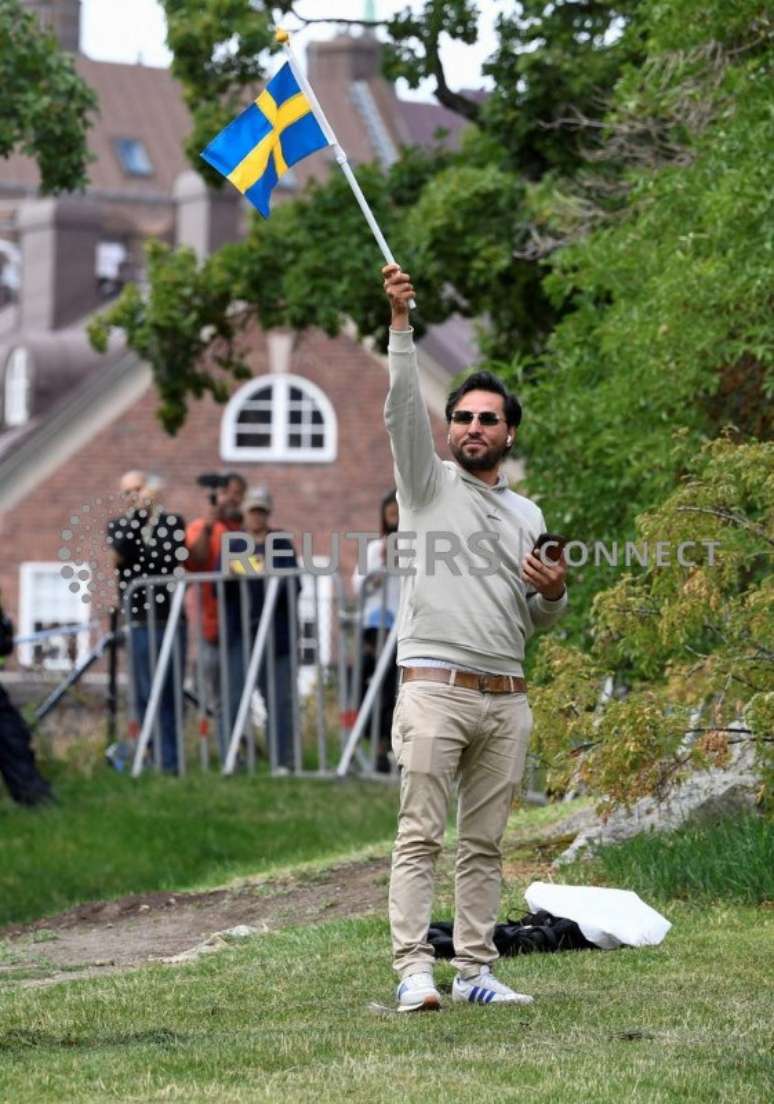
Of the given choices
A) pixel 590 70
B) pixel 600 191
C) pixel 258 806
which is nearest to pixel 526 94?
pixel 590 70

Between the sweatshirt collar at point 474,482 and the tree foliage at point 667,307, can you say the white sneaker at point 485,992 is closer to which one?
the sweatshirt collar at point 474,482

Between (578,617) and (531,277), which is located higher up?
(531,277)

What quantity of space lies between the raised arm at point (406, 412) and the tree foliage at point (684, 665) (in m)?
2.00

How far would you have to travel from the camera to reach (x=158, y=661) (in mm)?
18734

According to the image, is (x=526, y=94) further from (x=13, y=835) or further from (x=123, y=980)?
(x=123, y=980)

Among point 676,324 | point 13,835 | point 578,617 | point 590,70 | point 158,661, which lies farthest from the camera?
point 590,70

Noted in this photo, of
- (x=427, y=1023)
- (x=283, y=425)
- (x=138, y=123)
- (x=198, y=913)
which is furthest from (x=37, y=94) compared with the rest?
(x=138, y=123)

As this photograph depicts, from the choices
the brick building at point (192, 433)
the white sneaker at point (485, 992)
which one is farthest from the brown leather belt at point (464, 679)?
the brick building at point (192, 433)

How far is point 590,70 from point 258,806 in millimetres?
7499

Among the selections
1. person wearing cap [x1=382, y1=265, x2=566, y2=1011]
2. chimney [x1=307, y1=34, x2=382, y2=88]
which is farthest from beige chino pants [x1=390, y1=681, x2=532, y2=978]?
chimney [x1=307, y1=34, x2=382, y2=88]

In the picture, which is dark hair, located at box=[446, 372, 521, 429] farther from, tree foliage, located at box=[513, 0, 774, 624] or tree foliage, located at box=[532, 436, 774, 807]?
tree foliage, located at box=[513, 0, 774, 624]

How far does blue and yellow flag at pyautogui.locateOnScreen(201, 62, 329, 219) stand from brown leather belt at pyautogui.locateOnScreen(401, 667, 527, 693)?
7.09ft

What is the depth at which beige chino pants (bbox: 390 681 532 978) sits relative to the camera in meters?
8.45

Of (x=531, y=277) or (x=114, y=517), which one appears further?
(x=531, y=277)
